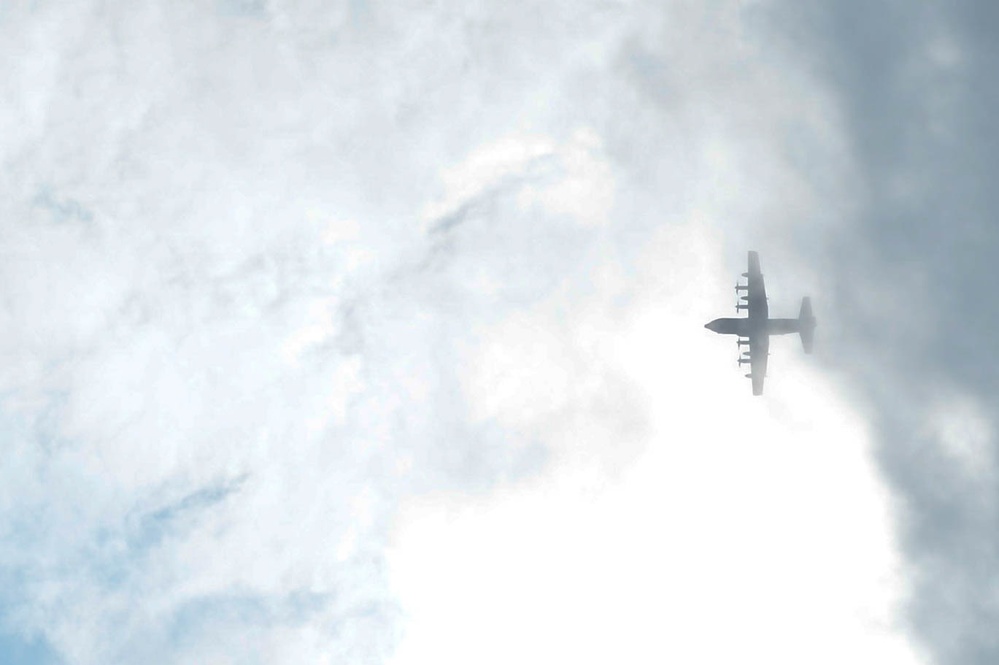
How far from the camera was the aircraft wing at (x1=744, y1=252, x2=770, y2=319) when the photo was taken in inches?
6491

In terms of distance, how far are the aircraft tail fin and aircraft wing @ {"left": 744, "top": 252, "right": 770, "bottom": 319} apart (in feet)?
25.3

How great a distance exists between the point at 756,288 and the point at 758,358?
1496cm

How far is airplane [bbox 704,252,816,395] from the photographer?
16538 cm

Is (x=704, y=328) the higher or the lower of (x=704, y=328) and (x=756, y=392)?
the higher

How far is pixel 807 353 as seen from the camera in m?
169

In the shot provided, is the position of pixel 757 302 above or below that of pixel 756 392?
above

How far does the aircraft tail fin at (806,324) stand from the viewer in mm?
167125

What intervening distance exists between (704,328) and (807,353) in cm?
1981

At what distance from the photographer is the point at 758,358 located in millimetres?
171750

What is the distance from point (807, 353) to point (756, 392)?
12361 millimetres

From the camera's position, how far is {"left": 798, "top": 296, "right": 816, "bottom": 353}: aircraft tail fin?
6580 inches

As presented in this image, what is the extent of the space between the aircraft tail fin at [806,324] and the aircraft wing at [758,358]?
21.0 feet

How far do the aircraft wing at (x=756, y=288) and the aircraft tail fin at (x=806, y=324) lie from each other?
7.71 metres

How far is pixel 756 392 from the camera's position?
174m
